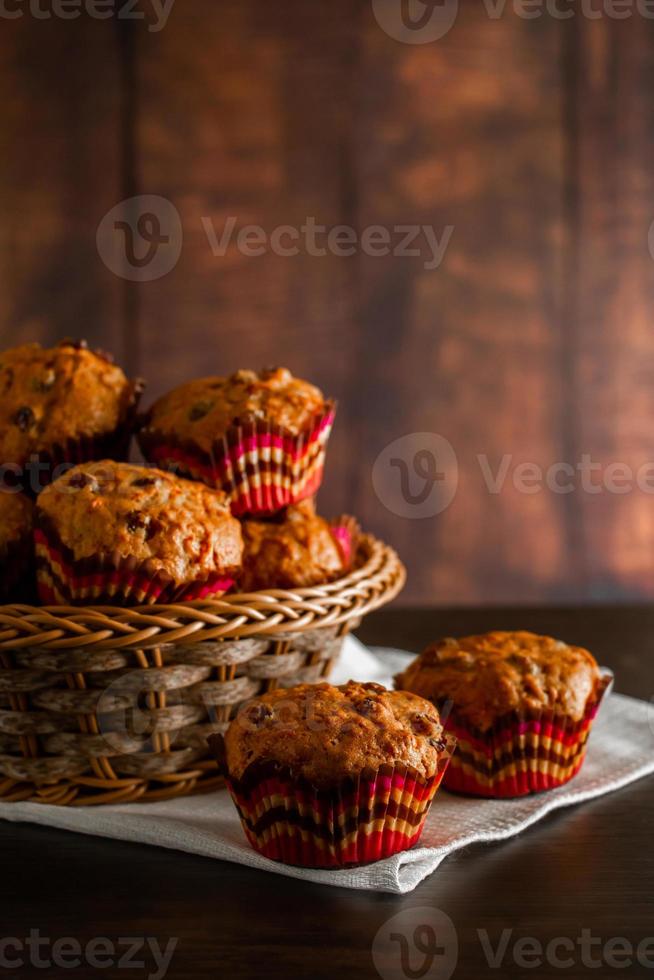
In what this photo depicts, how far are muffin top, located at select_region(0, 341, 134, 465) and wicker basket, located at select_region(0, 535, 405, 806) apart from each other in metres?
0.32

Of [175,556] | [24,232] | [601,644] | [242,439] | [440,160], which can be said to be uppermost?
[440,160]

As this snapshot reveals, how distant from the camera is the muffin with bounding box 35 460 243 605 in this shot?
50.5 inches

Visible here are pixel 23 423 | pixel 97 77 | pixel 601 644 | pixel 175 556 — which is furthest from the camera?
pixel 97 77

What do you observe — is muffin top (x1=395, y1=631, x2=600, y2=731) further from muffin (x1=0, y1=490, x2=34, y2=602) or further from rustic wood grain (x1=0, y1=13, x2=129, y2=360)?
rustic wood grain (x1=0, y1=13, x2=129, y2=360)

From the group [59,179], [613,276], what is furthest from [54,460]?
[613,276]

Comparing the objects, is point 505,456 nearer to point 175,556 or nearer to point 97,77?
point 97,77

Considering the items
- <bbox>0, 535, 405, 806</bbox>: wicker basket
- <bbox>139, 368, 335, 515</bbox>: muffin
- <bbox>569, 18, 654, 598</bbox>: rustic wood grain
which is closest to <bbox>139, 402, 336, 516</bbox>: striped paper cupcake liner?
<bbox>139, 368, 335, 515</bbox>: muffin

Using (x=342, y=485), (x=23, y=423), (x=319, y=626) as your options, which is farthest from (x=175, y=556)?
(x=342, y=485)

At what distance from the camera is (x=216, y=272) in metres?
3.62

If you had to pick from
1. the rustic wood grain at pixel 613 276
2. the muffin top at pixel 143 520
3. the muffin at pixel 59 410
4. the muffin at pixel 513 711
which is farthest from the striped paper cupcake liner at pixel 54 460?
the rustic wood grain at pixel 613 276

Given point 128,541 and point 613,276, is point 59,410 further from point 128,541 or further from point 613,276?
point 613,276

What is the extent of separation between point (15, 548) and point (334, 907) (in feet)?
2.02

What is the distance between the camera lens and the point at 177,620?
4.15 ft

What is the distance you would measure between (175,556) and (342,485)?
2.41 meters
